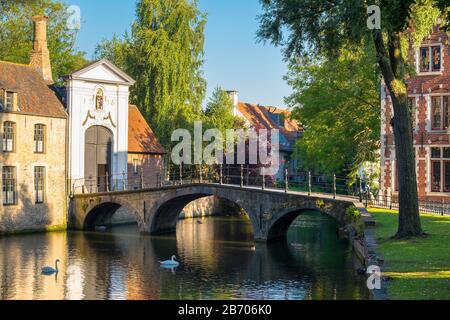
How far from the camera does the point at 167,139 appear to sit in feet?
136

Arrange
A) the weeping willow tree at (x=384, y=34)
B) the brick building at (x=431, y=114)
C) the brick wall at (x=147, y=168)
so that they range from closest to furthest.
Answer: the weeping willow tree at (x=384, y=34) → the brick building at (x=431, y=114) → the brick wall at (x=147, y=168)

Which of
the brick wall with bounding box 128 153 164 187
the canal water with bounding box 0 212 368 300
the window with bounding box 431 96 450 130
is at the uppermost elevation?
the window with bounding box 431 96 450 130

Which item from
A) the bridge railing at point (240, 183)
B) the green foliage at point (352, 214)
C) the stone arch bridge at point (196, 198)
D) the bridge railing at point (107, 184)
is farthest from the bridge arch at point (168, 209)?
the green foliage at point (352, 214)

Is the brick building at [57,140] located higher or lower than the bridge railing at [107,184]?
higher

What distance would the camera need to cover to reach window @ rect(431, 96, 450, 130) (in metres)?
29.7

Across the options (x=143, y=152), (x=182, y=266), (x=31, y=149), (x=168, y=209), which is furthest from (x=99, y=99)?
(x=182, y=266)

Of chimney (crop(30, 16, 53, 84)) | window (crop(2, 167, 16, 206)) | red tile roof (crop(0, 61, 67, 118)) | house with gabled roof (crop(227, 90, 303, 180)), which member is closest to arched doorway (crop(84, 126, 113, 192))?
red tile roof (crop(0, 61, 67, 118))

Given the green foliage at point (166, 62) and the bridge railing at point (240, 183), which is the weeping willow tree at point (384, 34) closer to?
the bridge railing at point (240, 183)

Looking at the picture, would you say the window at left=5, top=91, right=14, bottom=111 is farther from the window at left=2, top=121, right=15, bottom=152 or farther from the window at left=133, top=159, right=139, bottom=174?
the window at left=133, top=159, right=139, bottom=174

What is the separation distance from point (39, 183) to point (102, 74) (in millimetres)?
6986

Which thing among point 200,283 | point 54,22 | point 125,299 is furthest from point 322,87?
point 54,22

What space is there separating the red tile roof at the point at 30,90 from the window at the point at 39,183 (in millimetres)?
2877

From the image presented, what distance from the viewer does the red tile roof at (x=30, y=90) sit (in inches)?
1264

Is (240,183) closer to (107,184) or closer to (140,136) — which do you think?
(107,184)
